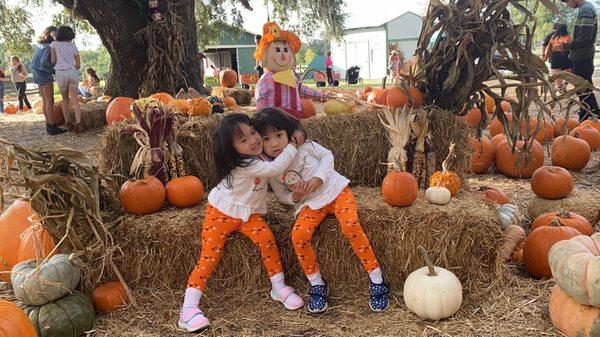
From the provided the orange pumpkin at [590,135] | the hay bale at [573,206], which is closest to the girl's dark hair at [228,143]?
the hay bale at [573,206]

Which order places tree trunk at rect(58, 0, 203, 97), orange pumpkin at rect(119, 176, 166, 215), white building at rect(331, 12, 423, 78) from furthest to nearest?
white building at rect(331, 12, 423, 78) < tree trunk at rect(58, 0, 203, 97) < orange pumpkin at rect(119, 176, 166, 215)

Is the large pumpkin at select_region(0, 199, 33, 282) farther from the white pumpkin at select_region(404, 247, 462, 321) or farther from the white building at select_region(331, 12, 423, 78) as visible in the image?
the white building at select_region(331, 12, 423, 78)

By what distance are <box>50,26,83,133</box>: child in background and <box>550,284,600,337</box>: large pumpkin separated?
7.31 metres

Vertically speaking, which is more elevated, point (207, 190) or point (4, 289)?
point (207, 190)

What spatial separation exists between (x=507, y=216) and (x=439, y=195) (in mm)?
740

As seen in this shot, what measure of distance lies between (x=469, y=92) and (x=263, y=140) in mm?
2043

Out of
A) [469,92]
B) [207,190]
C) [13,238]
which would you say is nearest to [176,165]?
[207,190]

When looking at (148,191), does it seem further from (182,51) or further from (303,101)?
(182,51)

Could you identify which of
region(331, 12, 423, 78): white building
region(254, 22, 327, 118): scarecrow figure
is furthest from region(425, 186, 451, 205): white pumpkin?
region(331, 12, 423, 78): white building

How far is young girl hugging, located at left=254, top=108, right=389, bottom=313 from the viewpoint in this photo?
2908 millimetres

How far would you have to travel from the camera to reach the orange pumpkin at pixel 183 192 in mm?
3389

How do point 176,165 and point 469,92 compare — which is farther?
point 469,92

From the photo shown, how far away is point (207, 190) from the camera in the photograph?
4.02m

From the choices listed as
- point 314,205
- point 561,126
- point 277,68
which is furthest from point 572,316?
point 561,126
